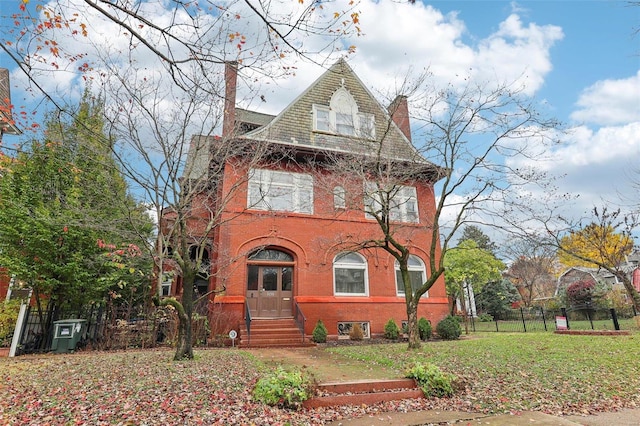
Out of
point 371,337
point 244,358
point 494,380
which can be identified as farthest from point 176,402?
point 371,337

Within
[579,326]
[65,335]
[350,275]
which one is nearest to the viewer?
[65,335]

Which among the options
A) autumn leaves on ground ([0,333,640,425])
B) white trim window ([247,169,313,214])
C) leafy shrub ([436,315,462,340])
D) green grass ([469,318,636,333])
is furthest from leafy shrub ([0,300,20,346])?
green grass ([469,318,636,333])

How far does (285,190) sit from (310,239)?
2283 mm

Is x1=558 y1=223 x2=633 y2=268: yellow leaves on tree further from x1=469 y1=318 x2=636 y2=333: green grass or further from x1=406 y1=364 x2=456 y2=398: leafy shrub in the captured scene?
x1=406 y1=364 x2=456 y2=398: leafy shrub

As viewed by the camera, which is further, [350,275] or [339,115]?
[339,115]

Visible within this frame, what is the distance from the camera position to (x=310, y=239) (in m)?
14.1

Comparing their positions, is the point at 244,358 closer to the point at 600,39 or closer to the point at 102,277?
the point at 102,277

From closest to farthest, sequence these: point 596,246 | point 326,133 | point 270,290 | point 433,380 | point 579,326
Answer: point 433,380 < point 270,290 < point 326,133 < point 596,246 < point 579,326

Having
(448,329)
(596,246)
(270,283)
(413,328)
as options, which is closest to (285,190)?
(270,283)

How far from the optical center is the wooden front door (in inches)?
516

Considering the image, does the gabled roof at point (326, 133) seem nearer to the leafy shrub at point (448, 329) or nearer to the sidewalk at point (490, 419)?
the leafy shrub at point (448, 329)

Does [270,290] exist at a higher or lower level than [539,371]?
higher

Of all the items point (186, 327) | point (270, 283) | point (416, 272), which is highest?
point (416, 272)

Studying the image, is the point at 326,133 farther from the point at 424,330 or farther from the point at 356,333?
the point at 424,330
